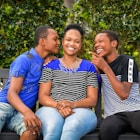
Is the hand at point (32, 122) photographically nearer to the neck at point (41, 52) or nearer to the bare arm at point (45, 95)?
the bare arm at point (45, 95)

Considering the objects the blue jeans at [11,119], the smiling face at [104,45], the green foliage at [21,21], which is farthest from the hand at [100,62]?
the green foliage at [21,21]

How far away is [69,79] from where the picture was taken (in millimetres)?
4133

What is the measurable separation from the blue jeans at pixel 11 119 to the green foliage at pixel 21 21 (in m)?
1.90

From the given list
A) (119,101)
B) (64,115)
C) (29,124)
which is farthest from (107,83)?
(29,124)

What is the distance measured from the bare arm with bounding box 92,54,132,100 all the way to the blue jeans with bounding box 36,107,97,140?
35 cm

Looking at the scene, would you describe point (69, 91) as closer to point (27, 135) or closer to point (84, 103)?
point (84, 103)

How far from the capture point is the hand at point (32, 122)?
12.3 ft

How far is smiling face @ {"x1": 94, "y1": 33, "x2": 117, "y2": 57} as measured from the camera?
4293 mm

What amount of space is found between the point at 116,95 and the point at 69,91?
1.59 feet

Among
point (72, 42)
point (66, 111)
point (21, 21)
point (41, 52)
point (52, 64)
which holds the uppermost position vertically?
point (21, 21)

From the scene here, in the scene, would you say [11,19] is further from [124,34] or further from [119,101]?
[119,101]

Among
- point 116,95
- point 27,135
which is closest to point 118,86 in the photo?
point 116,95

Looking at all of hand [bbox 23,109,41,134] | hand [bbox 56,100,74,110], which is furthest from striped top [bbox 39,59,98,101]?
hand [bbox 23,109,41,134]

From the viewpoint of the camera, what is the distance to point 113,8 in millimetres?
5875
